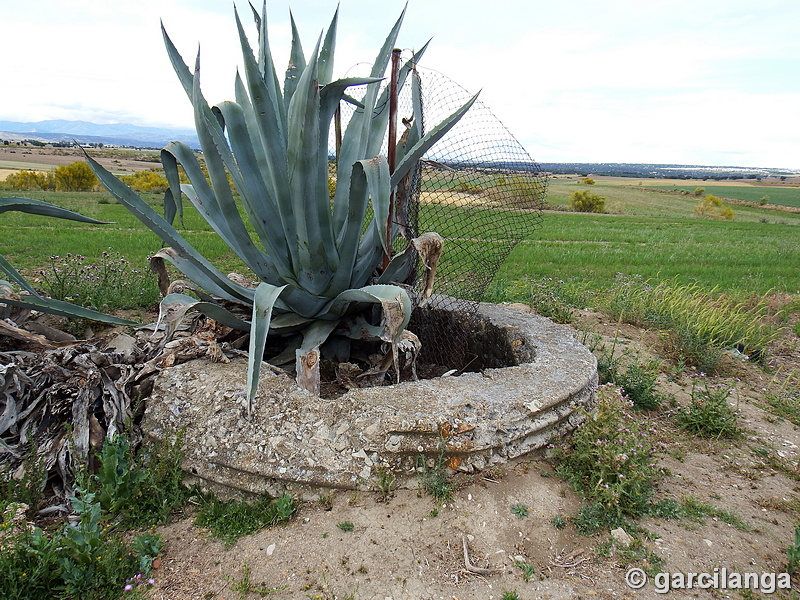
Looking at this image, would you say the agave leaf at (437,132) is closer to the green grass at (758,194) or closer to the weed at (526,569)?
the weed at (526,569)

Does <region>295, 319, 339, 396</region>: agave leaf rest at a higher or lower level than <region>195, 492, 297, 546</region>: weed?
higher

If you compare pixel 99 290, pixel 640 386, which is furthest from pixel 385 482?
pixel 99 290

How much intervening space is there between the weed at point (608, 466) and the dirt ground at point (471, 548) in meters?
0.07

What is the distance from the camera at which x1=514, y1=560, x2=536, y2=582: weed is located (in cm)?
188

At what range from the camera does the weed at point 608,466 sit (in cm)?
222

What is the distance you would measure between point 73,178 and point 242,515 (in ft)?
96.1

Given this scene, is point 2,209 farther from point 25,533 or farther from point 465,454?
point 465,454

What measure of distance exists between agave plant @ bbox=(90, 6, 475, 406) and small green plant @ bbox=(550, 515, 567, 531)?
99 centimetres

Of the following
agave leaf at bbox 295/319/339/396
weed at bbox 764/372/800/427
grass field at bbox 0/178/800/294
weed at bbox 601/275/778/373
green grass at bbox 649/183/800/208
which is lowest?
green grass at bbox 649/183/800/208

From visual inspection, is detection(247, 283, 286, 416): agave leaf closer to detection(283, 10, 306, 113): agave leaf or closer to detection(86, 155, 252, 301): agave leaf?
detection(86, 155, 252, 301): agave leaf

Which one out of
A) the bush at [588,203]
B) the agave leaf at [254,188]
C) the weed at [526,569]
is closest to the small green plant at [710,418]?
the weed at [526,569]

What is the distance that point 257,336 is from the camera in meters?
2.20

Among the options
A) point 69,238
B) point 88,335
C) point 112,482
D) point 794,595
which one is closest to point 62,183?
point 69,238

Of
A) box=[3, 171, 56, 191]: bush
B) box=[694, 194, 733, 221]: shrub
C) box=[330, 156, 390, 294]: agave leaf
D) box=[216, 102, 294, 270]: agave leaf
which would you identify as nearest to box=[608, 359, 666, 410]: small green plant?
box=[330, 156, 390, 294]: agave leaf
